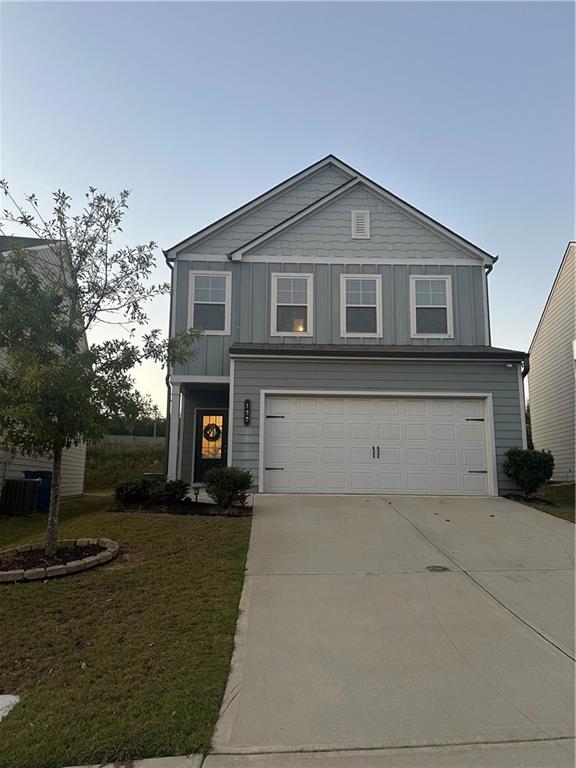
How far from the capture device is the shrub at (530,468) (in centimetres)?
1024

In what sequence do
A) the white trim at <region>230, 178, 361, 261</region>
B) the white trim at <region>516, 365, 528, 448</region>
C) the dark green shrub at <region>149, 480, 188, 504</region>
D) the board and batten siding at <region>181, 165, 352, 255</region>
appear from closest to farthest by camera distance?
the dark green shrub at <region>149, 480, 188, 504</region>
the white trim at <region>516, 365, 528, 448</region>
the white trim at <region>230, 178, 361, 261</region>
the board and batten siding at <region>181, 165, 352, 255</region>

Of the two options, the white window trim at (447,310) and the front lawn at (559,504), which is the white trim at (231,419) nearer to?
the white window trim at (447,310)

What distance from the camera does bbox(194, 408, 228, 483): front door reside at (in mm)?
13695

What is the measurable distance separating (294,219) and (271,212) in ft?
4.19

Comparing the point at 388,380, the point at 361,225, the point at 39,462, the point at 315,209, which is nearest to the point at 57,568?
the point at 388,380

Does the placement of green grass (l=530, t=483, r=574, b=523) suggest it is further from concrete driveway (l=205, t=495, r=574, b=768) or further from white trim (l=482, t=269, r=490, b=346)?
white trim (l=482, t=269, r=490, b=346)

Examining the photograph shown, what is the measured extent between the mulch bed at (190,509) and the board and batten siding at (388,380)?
2273 millimetres

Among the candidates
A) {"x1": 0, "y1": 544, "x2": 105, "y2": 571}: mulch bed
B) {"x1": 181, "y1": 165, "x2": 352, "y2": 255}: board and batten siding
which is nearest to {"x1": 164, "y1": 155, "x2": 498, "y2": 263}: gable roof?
{"x1": 181, "y1": 165, "x2": 352, "y2": 255}: board and batten siding

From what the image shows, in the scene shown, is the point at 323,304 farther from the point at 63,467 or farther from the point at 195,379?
the point at 63,467

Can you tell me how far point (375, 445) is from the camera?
1084 centimetres

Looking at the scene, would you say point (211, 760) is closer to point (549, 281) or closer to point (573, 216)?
point (573, 216)

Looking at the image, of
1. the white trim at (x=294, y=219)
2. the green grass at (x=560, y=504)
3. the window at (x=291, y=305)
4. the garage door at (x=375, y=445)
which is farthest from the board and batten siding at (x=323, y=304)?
the green grass at (x=560, y=504)

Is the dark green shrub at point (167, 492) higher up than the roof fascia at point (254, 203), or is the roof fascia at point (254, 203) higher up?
the roof fascia at point (254, 203)

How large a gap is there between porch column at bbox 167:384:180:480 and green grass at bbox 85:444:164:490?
9329mm
